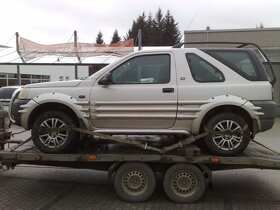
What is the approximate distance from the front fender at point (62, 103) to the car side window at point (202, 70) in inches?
67.5

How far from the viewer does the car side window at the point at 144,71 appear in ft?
22.0

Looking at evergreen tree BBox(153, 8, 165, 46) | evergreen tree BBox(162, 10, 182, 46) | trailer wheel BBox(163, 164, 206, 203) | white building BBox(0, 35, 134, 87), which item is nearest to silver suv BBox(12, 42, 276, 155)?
trailer wheel BBox(163, 164, 206, 203)

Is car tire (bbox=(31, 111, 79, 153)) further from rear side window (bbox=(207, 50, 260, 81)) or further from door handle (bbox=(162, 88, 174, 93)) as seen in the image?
rear side window (bbox=(207, 50, 260, 81))

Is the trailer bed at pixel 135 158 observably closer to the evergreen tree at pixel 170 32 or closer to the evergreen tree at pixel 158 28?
the evergreen tree at pixel 158 28

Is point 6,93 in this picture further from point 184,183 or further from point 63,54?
point 184,183

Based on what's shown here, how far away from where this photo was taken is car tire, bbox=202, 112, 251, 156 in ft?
21.2

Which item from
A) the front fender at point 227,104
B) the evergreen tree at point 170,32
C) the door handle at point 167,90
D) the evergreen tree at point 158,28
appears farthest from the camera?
the evergreen tree at point 170,32

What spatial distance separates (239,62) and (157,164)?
2.02m

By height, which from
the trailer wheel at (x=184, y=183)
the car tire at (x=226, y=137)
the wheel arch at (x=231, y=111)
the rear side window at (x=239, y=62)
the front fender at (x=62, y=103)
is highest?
the rear side window at (x=239, y=62)

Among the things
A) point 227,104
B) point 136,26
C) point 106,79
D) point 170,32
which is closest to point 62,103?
point 106,79

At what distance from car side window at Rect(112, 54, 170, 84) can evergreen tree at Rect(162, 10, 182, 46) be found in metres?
66.7

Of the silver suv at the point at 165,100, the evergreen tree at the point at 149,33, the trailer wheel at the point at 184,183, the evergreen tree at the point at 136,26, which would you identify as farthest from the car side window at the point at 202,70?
the evergreen tree at the point at 136,26

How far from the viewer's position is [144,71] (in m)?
6.79

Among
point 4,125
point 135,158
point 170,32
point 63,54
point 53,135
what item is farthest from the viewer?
point 170,32
